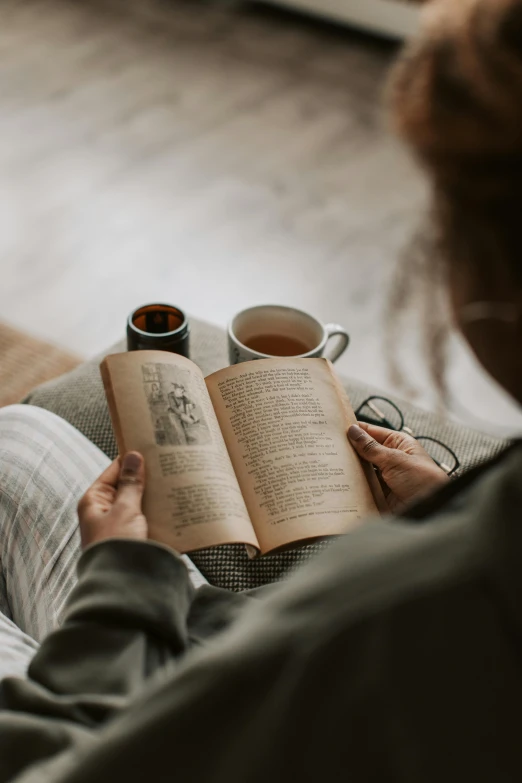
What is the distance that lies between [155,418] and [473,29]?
1.32 feet

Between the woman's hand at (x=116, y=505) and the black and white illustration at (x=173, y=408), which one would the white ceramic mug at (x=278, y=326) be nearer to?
the black and white illustration at (x=173, y=408)

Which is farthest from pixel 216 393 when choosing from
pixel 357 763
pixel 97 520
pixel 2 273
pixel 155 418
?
pixel 2 273

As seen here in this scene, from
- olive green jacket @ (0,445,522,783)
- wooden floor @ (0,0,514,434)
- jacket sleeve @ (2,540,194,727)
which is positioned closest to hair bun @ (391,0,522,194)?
olive green jacket @ (0,445,522,783)

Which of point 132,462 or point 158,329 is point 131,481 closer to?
point 132,462

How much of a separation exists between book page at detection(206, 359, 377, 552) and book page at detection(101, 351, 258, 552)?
0.02m

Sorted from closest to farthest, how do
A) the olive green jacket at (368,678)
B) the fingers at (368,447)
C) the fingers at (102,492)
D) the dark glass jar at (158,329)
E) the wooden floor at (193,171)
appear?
the olive green jacket at (368,678) < the fingers at (102,492) < the fingers at (368,447) < the dark glass jar at (158,329) < the wooden floor at (193,171)

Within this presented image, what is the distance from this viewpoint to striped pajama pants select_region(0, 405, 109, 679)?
0.68 m

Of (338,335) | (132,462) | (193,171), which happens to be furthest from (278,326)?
(193,171)

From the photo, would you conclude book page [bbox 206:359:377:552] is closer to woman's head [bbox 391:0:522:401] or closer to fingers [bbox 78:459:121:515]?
fingers [bbox 78:459:121:515]

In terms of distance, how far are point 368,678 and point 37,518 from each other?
475 mm

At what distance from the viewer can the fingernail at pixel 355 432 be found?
2.36ft

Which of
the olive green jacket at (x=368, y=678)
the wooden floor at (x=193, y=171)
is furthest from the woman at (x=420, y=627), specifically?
the wooden floor at (x=193, y=171)

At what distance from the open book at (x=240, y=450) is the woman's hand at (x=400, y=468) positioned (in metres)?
0.01

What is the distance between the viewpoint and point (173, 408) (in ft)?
2.20
